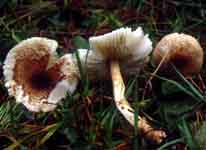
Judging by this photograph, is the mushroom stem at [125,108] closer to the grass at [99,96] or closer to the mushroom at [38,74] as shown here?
the grass at [99,96]

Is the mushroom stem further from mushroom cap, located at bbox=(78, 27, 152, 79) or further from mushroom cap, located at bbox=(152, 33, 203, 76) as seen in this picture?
mushroom cap, located at bbox=(152, 33, 203, 76)

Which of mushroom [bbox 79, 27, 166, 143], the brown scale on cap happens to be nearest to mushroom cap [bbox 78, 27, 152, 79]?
mushroom [bbox 79, 27, 166, 143]

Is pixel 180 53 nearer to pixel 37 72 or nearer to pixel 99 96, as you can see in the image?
pixel 99 96

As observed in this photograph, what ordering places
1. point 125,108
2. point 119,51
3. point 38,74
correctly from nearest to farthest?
1. point 125,108
2. point 119,51
3. point 38,74

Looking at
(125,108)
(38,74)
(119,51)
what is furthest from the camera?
(38,74)

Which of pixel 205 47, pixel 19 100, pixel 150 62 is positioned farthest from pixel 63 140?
pixel 205 47

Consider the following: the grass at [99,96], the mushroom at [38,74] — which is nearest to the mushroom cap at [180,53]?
the grass at [99,96]

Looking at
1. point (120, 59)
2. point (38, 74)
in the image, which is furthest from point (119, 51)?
point (38, 74)
